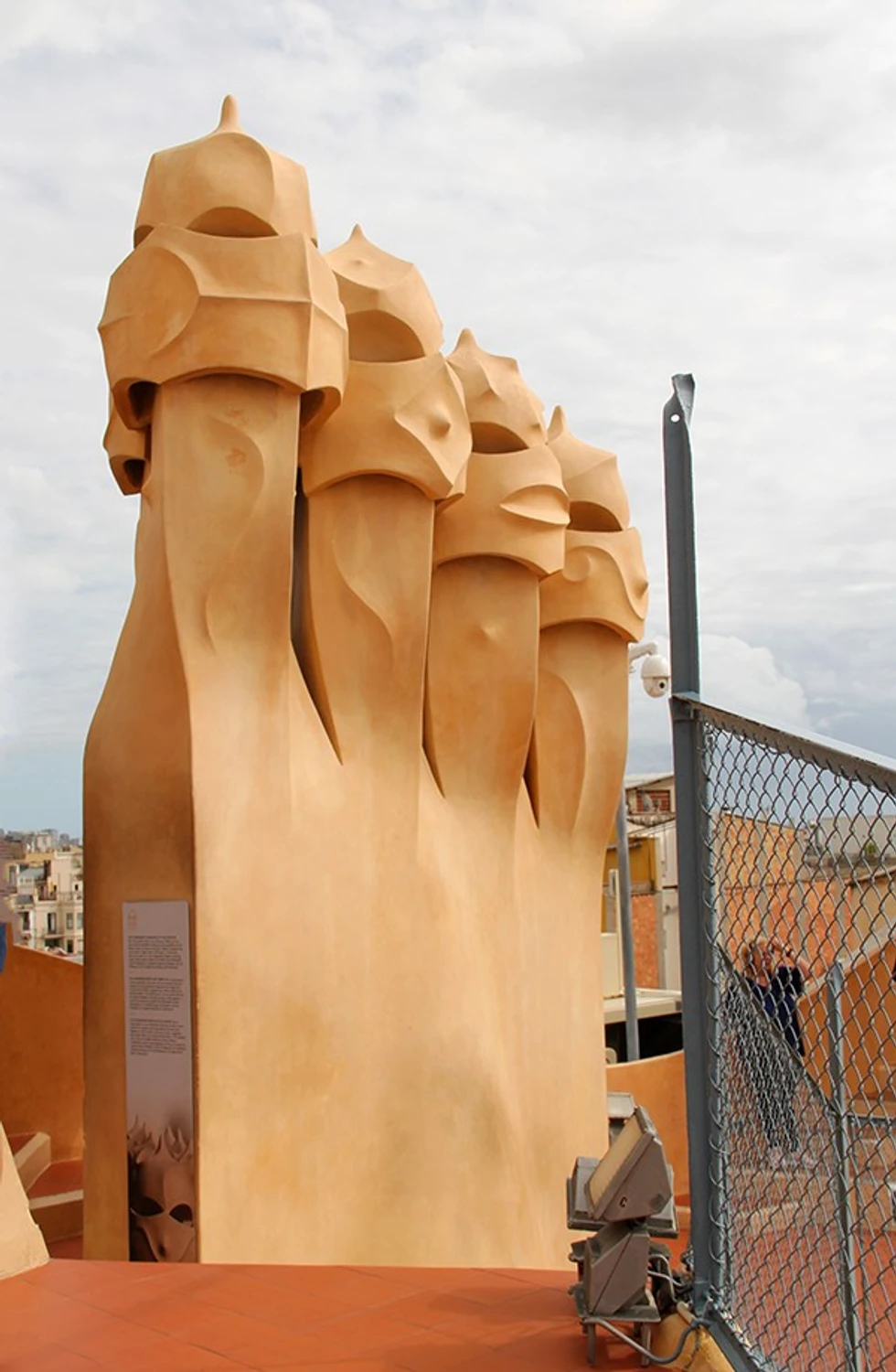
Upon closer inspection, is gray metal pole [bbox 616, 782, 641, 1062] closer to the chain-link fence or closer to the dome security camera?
the dome security camera

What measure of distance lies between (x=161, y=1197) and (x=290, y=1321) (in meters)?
3.04

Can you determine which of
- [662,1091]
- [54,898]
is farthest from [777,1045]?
[54,898]

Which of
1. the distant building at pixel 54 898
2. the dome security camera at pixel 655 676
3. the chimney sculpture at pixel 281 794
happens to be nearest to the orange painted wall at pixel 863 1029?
the chimney sculpture at pixel 281 794

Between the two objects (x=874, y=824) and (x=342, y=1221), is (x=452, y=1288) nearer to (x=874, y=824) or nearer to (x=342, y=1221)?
(x=874, y=824)

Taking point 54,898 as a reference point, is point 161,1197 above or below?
below

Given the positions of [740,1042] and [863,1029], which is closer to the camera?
[863,1029]

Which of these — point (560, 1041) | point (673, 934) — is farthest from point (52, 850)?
point (560, 1041)

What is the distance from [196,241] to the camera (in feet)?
23.4

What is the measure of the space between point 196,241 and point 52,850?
1651 inches

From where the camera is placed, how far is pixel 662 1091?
14.5 metres

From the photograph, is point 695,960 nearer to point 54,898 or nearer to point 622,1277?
point 622,1277

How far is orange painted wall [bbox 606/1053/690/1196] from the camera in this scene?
14070mm

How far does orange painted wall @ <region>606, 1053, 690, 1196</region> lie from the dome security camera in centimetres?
390

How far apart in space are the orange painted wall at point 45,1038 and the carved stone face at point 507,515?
5939mm
